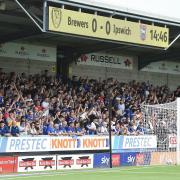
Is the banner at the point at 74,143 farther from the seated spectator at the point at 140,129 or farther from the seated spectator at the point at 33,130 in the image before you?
the seated spectator at the point at 33,130

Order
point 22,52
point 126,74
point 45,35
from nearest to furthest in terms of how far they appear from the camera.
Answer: point 45,35 → point 22,52 → point 126,74

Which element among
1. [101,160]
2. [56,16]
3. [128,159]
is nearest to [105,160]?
[101,160]

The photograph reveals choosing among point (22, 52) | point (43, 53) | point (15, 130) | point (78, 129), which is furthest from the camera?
point (43, 53)

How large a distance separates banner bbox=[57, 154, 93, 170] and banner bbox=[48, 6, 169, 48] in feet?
16.0

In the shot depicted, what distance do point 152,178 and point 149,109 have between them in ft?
33.9

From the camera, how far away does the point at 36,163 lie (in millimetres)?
23031

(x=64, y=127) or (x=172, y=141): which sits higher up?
(x=64, y=127)

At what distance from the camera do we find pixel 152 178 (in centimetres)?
1909

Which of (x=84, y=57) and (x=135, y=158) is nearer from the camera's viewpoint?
(x=135, y=158)

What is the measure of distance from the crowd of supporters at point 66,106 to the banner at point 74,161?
0.98m

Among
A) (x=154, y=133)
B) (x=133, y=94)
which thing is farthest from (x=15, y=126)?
(x=133, y=94)

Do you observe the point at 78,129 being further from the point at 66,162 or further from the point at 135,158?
the point at 135,158

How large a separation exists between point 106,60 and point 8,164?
50.3 ft

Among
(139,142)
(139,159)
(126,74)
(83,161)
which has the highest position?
(126,74)
